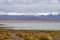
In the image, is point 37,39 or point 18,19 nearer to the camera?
point 37,39

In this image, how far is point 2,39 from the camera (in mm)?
24094

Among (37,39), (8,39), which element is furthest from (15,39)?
(37,39)

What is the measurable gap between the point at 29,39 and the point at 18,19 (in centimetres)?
11870

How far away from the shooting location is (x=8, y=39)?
2347cm

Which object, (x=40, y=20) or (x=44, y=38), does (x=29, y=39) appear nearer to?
(x=44, y=38)

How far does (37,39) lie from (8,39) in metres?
2.89

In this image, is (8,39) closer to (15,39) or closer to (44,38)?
(15,39)

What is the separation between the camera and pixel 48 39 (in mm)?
24312

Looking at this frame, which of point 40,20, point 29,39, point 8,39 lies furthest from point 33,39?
point 40,20

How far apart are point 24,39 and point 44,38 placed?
1921 millimetres

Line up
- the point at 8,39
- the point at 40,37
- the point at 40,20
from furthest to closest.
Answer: the point at 40,20 → the point at 40,37 → the point at 8,39

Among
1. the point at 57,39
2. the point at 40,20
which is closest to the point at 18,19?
the point at 40,20

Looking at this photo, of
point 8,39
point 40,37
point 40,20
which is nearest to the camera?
point 8,39

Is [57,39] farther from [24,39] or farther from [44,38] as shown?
[24,39]
